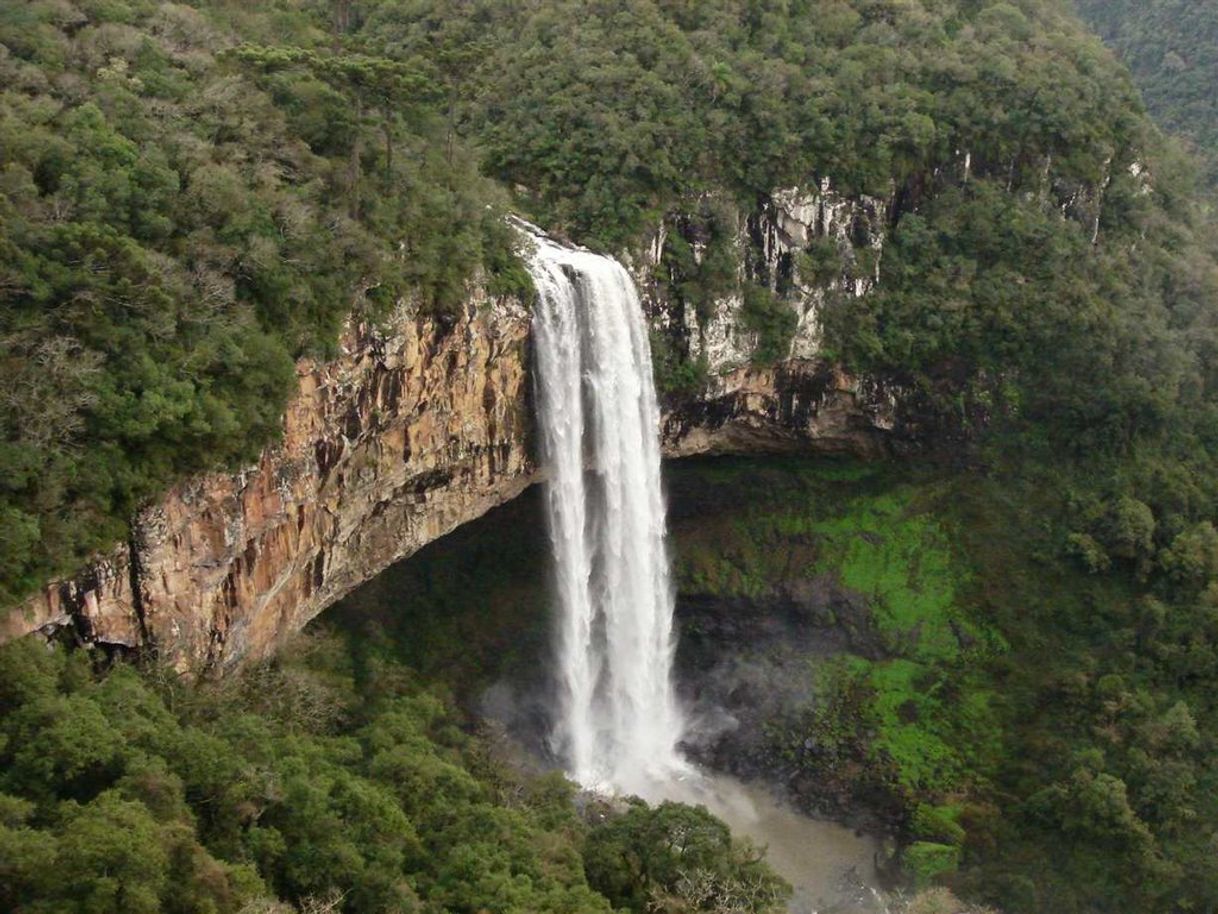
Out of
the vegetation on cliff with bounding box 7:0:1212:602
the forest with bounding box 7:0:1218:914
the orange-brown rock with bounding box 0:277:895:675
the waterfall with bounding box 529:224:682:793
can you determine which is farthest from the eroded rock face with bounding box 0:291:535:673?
the waterfall with bounding box 529:224:682:793

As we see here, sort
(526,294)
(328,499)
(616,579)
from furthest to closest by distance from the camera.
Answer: (616,579) < (526,294) < (328,499)

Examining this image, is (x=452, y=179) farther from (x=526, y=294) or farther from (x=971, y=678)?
(x=971, y=678)

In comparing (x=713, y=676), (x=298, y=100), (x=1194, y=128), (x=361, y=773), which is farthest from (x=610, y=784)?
(x=1194, y=128)

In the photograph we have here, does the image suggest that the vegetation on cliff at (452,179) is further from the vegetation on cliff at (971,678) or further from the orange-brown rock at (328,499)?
the vegetation on cliff at (971,678)

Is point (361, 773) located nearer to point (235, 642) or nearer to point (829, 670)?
point (235, 642)

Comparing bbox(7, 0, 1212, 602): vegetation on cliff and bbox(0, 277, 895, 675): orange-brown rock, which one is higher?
bbox(7, 0, 1212, 602): vegetation on cliff

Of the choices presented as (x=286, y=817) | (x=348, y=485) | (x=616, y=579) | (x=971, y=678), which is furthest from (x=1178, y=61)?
(x=286, y=817)

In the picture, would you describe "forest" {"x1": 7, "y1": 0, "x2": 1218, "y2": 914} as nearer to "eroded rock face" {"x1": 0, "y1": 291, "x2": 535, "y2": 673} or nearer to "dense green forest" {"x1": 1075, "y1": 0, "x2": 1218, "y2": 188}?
"eroded rock face" {"x1": 0, "y1": 291, "x2": 535, "y2": 673}
